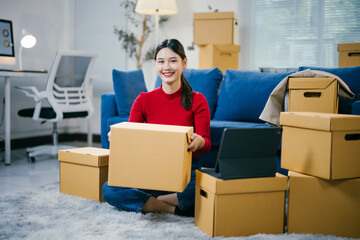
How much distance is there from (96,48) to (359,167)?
12.6ft

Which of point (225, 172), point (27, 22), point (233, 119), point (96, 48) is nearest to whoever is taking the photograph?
point (225, 172)

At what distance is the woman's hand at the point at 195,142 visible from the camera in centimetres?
180

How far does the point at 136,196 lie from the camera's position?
204 cm

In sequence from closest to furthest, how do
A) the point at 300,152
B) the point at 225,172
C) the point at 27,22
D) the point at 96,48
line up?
the point at 225,172 < the point at 300,152 < the point at 27,22 < the point at 96,48

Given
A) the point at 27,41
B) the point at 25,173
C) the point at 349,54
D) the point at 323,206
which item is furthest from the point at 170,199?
the point at 27,41

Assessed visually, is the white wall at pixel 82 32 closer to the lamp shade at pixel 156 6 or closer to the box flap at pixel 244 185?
the lamp shade at pixel 156 6

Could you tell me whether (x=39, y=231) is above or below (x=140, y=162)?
below

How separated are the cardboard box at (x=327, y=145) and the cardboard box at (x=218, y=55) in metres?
2.04

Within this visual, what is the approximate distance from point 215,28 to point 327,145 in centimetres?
236

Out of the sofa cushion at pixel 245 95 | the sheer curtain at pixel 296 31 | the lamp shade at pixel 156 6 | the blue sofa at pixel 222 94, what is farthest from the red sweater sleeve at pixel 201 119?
the sheer curtain at pixel 296 31

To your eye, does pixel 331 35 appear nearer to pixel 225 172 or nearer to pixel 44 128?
pixel 225 172

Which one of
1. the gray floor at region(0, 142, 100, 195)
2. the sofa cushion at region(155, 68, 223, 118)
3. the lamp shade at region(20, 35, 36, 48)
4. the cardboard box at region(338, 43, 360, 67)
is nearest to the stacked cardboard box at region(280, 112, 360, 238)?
the sofa cushion at region(155, 68, 223, 118)

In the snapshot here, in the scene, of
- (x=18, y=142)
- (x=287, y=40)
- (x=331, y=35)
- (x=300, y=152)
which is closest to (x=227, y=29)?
(x=287, y=40)

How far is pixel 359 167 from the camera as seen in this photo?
179cm
